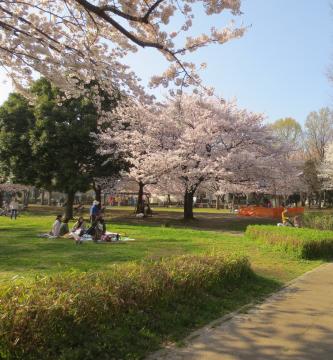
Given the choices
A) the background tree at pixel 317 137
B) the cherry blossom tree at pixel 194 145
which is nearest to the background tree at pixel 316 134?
the background tree at pixel 317 137

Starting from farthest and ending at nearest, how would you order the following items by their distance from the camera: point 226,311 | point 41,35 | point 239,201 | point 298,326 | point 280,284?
point 239,201, point 280,284, point 41,35, point 226,311, point 298,326

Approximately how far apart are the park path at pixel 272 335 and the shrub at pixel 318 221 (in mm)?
11310

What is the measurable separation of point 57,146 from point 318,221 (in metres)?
15.2

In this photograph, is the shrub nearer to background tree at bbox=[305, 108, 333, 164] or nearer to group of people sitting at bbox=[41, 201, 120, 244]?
group of people sitting at bbox=[41, 201, 120, 244]

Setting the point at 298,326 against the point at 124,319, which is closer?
the point at 124,319

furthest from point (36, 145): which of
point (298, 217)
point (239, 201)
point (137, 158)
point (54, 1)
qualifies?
point (239, 201)

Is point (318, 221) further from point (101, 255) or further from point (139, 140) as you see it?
point (139, 140)

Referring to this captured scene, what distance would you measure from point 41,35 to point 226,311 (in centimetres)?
519

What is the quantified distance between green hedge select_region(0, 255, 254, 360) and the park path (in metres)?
0.44

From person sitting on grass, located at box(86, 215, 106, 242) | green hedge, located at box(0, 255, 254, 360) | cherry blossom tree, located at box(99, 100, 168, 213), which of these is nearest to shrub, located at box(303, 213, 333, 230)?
cherry blossom tree, located at box(99, 100, 168, 213)

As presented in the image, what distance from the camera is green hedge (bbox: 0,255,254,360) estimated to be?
3.96 meters

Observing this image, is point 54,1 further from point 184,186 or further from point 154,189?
point 154,189

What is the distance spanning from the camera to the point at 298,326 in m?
5.79

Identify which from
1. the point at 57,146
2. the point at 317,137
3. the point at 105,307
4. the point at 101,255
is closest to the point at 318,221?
the point at 101,255
